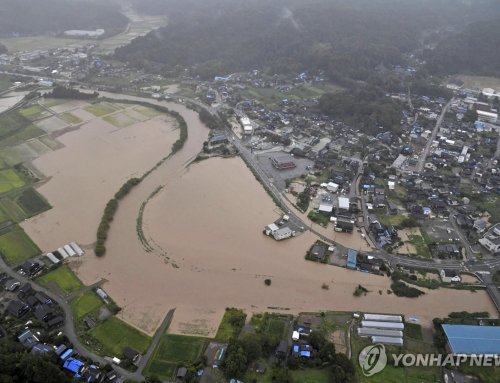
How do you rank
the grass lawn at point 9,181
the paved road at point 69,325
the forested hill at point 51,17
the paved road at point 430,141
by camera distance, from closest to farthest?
the paved road at point 69,325 < the grass lawn at point 9,181 < the paved road at point 430,141 < the forested hill at point 51,17

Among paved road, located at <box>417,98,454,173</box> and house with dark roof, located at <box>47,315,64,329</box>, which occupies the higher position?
house with dark roof, located at <box>47,315,64,329</box>

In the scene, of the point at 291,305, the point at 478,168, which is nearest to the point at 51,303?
the point at 291,305

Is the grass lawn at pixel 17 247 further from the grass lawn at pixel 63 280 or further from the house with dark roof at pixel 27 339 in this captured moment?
the house with dark roof at pixel 27 339

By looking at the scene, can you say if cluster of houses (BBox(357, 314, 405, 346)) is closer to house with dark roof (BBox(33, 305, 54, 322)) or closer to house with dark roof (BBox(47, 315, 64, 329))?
house with dark roof (BBox(47, 315, 64, 329))

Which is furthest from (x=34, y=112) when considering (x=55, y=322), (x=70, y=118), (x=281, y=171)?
(x=55, y=322)

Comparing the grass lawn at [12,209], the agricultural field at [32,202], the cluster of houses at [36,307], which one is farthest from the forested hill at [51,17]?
the cluster of houses at [36,307]

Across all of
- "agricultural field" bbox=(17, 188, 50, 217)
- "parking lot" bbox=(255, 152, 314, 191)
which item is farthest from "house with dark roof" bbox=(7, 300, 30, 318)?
"parking lot" bbox=(255, 152, 314, 191)
